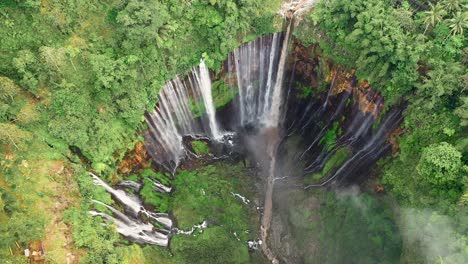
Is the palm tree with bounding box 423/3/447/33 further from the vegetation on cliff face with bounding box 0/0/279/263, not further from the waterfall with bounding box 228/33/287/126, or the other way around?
the vegetation on cliff face with bounding box 0/0/279/263

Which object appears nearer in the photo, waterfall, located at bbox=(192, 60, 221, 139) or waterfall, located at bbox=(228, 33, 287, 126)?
waterfall, located at bbox=(192, 60, 221, 139)

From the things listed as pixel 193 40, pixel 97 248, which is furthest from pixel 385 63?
pixel 97 248

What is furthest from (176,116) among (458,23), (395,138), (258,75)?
(458,23)

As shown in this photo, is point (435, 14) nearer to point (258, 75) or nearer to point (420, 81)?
point (420, 81)

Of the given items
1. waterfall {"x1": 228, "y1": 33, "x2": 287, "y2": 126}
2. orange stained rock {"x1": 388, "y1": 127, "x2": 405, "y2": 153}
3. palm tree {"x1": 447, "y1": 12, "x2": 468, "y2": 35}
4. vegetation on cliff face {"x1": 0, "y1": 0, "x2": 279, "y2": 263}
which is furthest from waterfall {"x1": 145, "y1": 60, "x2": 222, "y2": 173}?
palm tree {"x1": 447, "y1": 12, "x2": 468, "y2": 35}

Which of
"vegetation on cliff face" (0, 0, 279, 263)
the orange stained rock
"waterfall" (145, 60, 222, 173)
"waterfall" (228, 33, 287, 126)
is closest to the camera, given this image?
"vegetation on cliff face" (0, 0, 279, 263)

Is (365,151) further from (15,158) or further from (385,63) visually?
(15,158)
